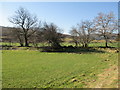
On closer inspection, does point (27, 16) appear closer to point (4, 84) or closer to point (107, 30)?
point (107, 30)

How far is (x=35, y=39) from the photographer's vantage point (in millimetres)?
27062

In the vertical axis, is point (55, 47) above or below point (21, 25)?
below

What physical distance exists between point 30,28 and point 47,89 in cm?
2954

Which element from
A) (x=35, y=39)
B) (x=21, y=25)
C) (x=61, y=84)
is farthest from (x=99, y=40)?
(x=61, y=84)

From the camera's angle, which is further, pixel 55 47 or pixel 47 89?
pixel 55 47

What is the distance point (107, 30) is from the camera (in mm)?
29250

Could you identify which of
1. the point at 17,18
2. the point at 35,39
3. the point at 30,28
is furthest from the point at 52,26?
the point at 17,18

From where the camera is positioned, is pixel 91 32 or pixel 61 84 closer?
pixel 61 84

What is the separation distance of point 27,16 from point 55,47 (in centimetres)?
1532

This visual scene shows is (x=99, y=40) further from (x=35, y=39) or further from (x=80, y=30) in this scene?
(x=35, y=39)

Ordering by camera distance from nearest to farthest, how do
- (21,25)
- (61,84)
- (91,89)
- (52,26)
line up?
1. (91,89)
2. (61,84)
3. (52,26)
4. (21,25)

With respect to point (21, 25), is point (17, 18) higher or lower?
higher

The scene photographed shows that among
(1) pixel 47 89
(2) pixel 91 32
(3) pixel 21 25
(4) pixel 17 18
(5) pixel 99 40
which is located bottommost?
(1) pixel 47 89

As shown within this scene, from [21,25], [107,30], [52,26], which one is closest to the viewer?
[52,26]
